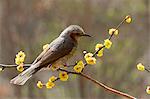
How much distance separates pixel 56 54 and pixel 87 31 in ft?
5.99

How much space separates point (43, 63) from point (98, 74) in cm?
190

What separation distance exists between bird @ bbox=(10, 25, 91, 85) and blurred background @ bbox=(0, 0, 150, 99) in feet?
5.62

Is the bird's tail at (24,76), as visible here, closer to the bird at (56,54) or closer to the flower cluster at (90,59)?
the bird at (56,54)

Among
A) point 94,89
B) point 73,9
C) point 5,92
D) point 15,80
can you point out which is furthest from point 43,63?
point 5,92

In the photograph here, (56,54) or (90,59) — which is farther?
(56,54)

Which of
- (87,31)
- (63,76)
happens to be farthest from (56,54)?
(87,31)

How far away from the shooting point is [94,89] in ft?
8.74

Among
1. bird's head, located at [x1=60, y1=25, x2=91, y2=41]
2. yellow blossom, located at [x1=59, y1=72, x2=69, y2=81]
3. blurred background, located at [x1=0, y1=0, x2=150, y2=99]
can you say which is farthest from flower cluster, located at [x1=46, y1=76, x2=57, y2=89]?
blurred background, located at [x1=0, y1=0, x2=150, y2=99]

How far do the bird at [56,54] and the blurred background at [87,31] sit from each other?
171 centimetres

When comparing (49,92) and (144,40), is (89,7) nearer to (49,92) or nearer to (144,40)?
(144,40)

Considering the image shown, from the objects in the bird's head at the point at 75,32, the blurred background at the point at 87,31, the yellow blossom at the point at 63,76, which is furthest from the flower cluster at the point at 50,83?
the blurred background at the point at 87,31

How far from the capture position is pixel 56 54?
63 cm

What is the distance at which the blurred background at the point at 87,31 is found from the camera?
8.12 ft

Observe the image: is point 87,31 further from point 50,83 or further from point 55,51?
point 50,83
